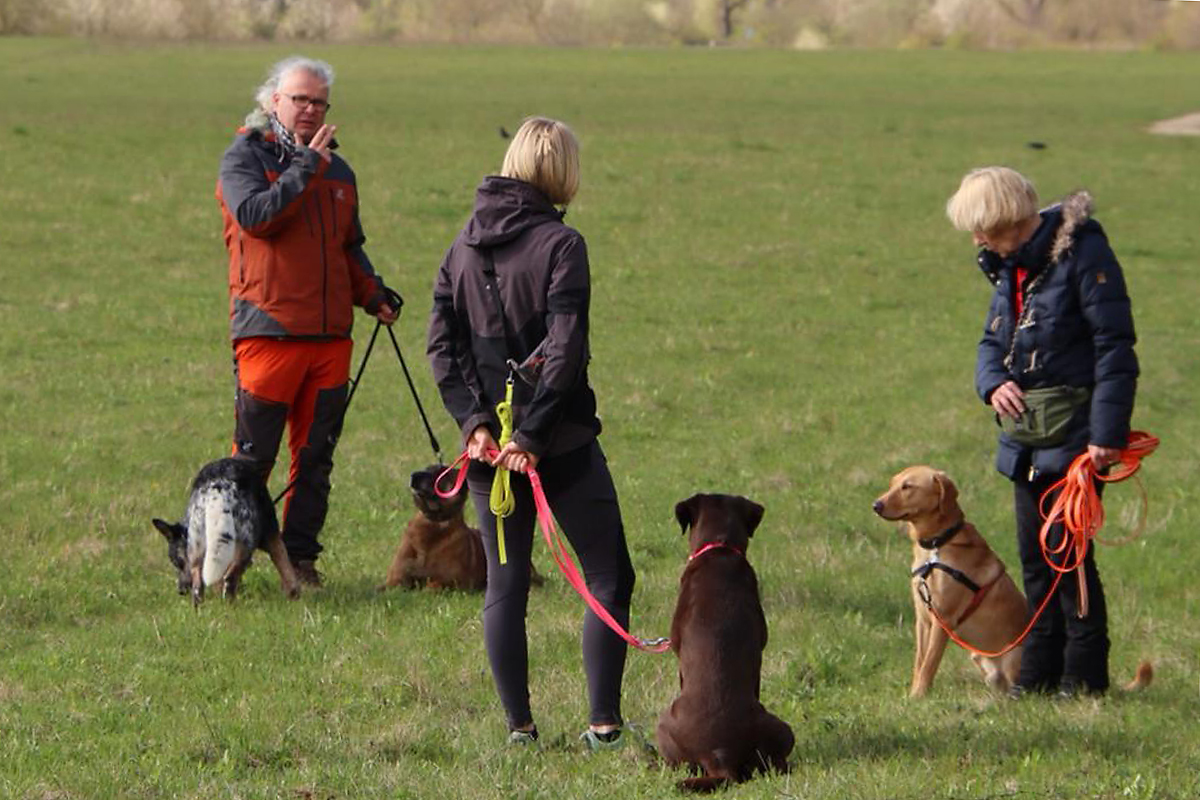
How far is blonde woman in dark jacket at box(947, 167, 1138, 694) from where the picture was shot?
A: 7.07 meters

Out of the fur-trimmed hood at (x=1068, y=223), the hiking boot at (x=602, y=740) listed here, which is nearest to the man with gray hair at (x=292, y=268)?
the hiking boot at (x=602, y=740)

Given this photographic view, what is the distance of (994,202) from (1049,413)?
0.95 metres

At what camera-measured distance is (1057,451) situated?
7.34 metres

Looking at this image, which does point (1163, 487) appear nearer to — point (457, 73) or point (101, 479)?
point (101, 479)

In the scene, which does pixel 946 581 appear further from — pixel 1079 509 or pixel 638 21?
pixel 638 21

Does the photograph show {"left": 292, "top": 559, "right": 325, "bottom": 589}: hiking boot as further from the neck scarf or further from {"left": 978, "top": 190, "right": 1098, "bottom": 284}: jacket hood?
{"left": 978, "top": 190, "right": 1098, "bottom": 284}: jacket hood

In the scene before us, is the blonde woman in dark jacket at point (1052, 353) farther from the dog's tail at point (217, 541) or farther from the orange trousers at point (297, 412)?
the dog's tail at point (217, 541)

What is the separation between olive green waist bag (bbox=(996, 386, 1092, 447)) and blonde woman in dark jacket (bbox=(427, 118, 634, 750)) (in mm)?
2031

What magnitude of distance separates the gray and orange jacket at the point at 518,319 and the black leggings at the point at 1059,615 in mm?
2276

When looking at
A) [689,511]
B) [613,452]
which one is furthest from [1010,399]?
[613,452]

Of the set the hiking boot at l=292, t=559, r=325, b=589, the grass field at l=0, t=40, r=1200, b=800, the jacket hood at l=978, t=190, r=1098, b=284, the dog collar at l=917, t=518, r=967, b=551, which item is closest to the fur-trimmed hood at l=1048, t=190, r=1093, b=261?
the jacket hood at l=978, t=190, r=1098, b=284

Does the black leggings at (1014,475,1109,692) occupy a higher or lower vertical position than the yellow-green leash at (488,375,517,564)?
lower

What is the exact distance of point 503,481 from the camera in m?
6.20

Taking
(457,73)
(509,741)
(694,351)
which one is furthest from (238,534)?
(457,73)
